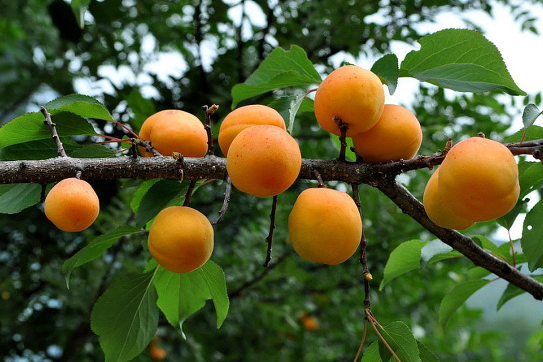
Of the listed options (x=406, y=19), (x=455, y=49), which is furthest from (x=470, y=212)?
(x=406, y=19)

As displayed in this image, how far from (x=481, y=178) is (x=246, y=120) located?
1.29 feet

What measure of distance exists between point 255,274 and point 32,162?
153 cm

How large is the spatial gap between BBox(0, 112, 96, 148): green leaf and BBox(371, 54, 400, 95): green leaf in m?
0.55

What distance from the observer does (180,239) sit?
0.71m

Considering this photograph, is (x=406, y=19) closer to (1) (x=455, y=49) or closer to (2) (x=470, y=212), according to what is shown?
(1) (x=455, y=49)

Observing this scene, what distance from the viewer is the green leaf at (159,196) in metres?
→ 0.85

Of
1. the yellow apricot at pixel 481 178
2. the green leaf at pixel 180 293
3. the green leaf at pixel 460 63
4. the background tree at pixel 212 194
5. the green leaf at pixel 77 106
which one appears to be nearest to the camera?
the yellow apricot at pixel 481 178

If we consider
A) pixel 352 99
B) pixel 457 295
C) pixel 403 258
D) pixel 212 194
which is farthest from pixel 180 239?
pixel 212 194

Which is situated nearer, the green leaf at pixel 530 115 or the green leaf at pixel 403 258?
the green leaf at pixel 530 115

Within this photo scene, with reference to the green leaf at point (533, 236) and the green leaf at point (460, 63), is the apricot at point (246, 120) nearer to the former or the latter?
the green leaf at point (460, 63)

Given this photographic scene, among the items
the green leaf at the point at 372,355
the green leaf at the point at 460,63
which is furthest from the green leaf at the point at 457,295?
the green leaf at the point at 460,63

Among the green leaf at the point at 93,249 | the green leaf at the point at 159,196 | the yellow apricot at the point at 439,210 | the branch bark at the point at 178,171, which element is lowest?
the green leaf at the point at 93,249

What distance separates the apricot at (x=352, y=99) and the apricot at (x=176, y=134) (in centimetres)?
26

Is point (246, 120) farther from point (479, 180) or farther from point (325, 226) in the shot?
point (479, 180)
